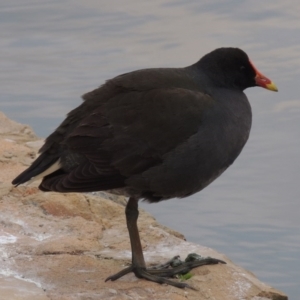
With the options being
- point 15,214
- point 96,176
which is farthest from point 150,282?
point 15,214

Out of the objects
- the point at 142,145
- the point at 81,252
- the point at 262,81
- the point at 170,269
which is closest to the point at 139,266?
the point at 170,269

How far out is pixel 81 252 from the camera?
5.95 m

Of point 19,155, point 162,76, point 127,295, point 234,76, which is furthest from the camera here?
point 19,155

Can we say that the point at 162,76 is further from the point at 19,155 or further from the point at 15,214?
the point at 19,155

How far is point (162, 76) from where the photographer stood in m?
5.84

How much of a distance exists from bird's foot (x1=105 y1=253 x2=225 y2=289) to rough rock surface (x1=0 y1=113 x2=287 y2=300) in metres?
0.03

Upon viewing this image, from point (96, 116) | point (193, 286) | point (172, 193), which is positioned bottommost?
point (193, 286)

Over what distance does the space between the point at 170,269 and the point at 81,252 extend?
53 centimetres

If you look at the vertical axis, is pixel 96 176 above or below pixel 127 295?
above

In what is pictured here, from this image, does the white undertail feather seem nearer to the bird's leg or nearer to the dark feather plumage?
the dark feather plumage

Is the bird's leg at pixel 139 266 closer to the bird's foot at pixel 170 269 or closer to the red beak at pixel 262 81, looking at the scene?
the bird's foot at pixel 170 269

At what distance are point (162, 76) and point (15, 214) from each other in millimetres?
1291

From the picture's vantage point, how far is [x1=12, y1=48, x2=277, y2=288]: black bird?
5.61m

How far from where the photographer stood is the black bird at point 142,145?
221 inches
